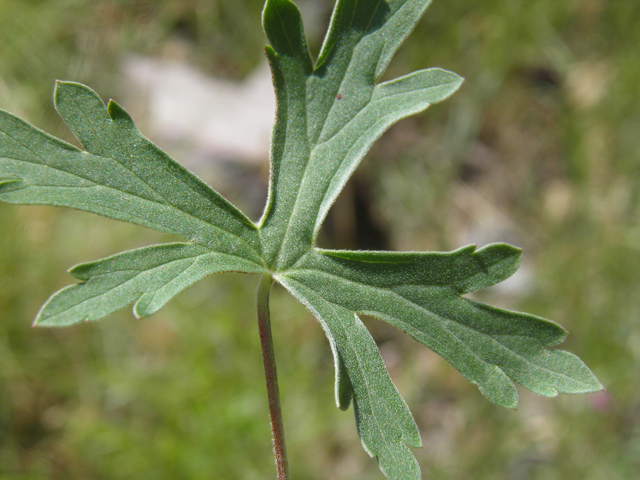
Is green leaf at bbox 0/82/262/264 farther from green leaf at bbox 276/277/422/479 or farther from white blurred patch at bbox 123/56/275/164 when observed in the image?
white blurred patch at bbox 123/56/275/164

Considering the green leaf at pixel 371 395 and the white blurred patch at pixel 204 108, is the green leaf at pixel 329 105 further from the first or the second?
the white blurred patch at pixel 204 108

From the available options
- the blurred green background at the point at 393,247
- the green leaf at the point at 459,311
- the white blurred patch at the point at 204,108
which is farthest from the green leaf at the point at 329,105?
the white blurred patch at the point at 204,108

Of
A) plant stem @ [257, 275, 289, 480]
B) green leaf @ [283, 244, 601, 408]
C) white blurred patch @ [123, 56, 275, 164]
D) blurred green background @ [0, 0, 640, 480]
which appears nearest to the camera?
plant stem @ [257, 275, 289, 480]

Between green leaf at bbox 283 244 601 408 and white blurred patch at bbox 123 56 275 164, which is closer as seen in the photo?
green leaf at bbox 283 244 601 408

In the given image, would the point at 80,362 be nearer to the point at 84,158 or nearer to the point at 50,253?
the point at 50,253

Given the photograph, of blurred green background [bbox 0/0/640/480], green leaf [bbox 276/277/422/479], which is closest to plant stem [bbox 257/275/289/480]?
green leaf [bbox 276/277/422/479]

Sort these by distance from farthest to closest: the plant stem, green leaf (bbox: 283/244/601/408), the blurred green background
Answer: the blurred green background
green leaf (bbox: 283/244/601/408)
the plant stem

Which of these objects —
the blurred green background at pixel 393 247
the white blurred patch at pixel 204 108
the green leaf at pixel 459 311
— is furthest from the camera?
the white blurred patch at pixel 204 108

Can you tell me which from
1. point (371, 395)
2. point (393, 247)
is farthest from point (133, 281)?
point (393, 247)
